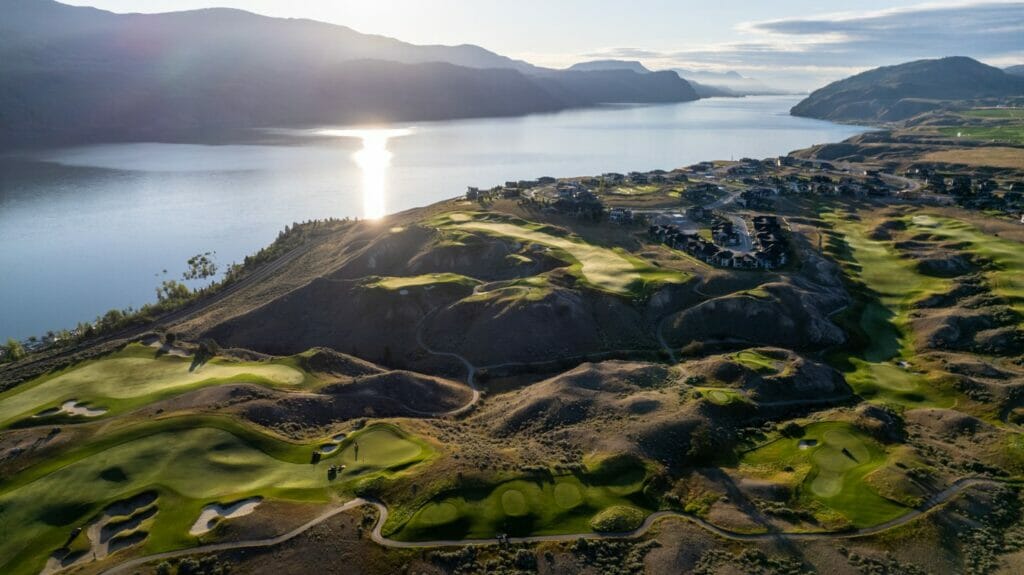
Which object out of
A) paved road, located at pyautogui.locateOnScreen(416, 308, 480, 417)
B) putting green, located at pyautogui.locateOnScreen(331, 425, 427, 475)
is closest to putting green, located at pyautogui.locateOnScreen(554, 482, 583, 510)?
putting green, located at pyautogui.locateOnScreen(331, 425, 427, 475)

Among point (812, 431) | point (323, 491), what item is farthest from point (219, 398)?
point (812, 431)

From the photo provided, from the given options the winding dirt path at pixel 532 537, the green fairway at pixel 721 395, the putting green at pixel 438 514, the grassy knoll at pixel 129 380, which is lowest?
the winding dirt path at pixel 532 537

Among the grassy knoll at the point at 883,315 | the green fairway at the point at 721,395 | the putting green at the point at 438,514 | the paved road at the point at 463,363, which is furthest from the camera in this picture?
the grassy knoll at the point at 883,315

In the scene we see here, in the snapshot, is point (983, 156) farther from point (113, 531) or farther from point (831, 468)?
point (113, 531)

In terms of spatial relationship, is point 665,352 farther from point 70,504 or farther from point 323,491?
point 70,504

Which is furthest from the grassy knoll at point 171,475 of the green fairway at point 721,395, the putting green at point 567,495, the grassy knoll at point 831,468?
the grassy knoll at point 831,468

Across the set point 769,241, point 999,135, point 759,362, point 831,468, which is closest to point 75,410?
point 831,468

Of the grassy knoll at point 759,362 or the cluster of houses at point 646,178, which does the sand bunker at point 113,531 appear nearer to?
the grassy knoll at point 759,362

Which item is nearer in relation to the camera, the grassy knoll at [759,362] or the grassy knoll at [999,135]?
the grassy knoll at [759,362]
